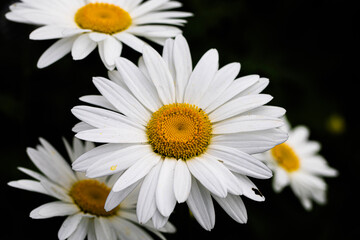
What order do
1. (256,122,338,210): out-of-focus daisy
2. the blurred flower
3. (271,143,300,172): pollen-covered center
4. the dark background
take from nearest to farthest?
the dark background, (256,122,338,210): out-of-focus daisy, (271,143,300,172): pollen-covered center, the blurred flower

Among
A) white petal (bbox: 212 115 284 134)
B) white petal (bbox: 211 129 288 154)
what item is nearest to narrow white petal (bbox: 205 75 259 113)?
white petal (bbox: 212 115 284 134)

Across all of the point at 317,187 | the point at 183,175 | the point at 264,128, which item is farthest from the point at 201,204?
the point at 317,187

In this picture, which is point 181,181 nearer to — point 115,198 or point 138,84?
point 115,198

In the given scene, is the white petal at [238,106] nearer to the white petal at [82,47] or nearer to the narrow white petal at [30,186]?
the white petal at [82,47]

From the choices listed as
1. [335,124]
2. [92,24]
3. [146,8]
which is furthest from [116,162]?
[335,124]

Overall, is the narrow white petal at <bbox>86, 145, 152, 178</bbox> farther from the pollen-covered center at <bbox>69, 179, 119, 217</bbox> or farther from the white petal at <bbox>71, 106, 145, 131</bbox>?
the pollen-covered center at <bbox>69, 179, 119, 217</bbox>

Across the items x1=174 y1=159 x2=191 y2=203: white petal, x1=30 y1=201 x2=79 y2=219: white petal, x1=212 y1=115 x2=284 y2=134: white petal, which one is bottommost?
x1=30 y1=201 x2=79 y2=219: white petal

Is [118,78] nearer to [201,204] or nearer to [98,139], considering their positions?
[98,139]
